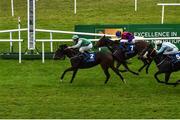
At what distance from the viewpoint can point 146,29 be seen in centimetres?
2153

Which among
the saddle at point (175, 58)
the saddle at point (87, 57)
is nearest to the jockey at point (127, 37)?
the saddle at point (87, 57)

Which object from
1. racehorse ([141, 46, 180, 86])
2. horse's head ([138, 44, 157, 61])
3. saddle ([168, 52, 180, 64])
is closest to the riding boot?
horse's head ([138, 44, 157, 61])

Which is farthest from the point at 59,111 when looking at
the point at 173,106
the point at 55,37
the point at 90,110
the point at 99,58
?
the point at 55,37

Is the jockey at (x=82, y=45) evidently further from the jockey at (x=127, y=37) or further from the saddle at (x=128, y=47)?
the jockey at (x=127, y=37)

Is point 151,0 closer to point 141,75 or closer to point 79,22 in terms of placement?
point 79,22

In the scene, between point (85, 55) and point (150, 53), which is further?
point (85, 55)

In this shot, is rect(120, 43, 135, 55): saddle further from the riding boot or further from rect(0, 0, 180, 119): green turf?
the riding boot

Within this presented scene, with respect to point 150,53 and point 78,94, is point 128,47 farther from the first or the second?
point 78,94

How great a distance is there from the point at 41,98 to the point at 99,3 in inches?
809

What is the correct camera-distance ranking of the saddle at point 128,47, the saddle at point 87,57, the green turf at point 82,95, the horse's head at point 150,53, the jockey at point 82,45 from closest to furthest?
the green turf at point 82,95 → the horse's head at point 150,53 → the saddle at point 87,57 → the jockey at point 82,45 → the saddle at point 128,47

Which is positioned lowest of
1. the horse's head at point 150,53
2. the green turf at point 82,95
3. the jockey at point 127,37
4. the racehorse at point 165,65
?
the green turf at point 82,95

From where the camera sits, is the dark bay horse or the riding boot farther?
the riding boot

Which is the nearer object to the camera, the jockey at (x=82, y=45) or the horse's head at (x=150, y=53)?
the horse's head at (x=150, y=53)

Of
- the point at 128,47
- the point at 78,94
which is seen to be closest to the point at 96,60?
the point at 78,94
